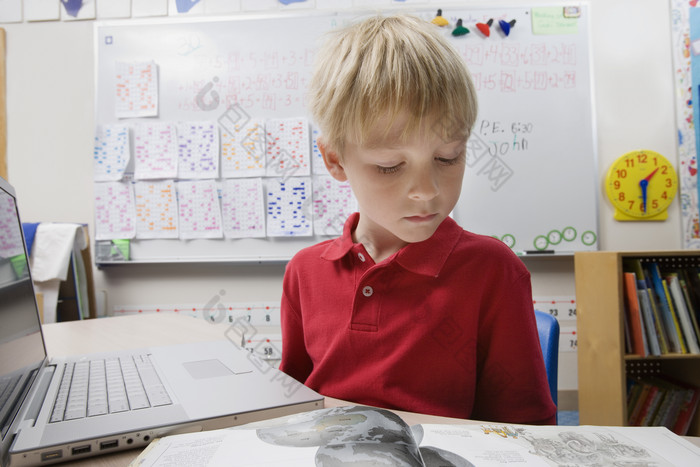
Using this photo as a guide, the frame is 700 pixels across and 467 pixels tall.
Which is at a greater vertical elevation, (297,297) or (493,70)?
(493,70)

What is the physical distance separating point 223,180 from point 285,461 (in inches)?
74.4

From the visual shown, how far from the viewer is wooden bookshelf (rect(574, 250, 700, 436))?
156 centimetres

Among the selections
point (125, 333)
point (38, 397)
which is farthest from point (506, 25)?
point (38, 397)

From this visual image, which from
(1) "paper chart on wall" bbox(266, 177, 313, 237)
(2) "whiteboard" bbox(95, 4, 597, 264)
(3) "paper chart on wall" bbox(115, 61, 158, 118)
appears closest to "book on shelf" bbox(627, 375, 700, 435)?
(2) "whiteboard" bbox(95, 4, 597, 264)

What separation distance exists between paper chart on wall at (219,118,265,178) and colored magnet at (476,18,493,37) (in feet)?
3.37

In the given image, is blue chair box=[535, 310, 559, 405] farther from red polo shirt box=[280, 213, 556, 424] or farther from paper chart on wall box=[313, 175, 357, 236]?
paper chart on wall box=[313, 175, 357, 236]

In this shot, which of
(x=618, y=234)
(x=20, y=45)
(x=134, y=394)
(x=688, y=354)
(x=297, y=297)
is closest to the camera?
(x=134, y=394)

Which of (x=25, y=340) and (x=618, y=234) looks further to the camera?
(x=618, y=234)

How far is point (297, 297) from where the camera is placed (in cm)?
80

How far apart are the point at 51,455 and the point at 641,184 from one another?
2.25m

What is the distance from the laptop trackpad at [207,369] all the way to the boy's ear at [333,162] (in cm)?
30

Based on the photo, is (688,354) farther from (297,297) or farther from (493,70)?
(297,297)

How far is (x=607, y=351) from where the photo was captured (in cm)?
160

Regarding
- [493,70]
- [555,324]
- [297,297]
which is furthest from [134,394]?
[493,70]
